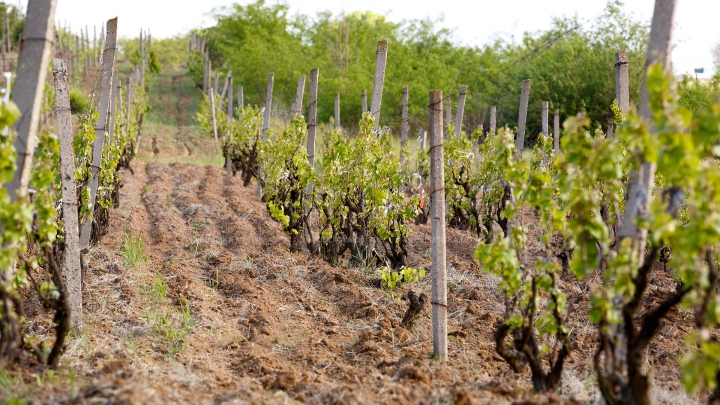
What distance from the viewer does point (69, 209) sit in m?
4.56

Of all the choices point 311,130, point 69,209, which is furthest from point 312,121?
point 69,209

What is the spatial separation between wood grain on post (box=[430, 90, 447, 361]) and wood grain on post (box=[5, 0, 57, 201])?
2382 millimetres

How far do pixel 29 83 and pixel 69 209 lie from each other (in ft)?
4.91

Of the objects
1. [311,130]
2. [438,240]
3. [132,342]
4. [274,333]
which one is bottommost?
[274,333]

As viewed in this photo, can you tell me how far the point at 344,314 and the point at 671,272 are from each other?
3666 mm

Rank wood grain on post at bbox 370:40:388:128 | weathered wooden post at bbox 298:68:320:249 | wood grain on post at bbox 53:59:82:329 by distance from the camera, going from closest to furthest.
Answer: wood grain on post at bbox 53:59:82:329
wood grain on post at bbox 370:40:388:128
weathered wooden post at bbox 298:68:320:249

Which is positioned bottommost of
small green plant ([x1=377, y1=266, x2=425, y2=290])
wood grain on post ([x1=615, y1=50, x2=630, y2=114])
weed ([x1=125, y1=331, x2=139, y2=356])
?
weed ([x1=125, y1=331, x2=139, y2=356])

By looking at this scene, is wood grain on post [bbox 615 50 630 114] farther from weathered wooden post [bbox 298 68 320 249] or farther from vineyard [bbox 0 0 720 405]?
weathered wooden post [bbox 298 68 320 249]

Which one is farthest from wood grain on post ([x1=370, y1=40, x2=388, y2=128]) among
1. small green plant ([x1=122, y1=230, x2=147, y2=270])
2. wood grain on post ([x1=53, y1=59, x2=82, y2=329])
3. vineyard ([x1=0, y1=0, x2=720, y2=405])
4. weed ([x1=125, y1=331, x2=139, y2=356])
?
weed ([x1=125, y1=331, x2=139, y2=356])

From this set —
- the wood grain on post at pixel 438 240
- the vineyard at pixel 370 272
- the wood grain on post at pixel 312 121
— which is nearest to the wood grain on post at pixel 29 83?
the vineyard at pixel 370 272

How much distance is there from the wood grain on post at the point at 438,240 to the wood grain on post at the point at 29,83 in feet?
7.81

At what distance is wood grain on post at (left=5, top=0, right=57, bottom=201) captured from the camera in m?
3.25

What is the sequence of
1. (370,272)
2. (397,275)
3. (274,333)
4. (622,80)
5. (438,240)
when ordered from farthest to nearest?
(370,272)
(397,275)
(622,80)
(274,333)
(438,240)

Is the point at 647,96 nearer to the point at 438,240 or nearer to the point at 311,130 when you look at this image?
the point at 438,240
